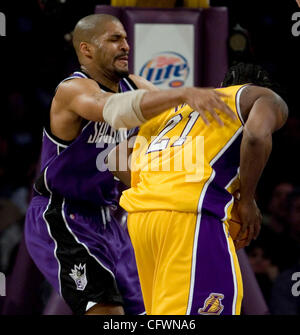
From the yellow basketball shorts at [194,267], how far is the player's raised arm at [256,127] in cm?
22

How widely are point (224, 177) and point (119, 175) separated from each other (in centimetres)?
60

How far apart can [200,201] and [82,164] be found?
1.10 m

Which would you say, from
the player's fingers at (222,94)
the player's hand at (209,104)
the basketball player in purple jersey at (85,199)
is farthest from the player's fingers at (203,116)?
the basketball player in purple jersey at (85,199)

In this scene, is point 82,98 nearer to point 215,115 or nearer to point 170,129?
point 170,129

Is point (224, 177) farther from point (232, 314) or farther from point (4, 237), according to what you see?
point (4, 237)

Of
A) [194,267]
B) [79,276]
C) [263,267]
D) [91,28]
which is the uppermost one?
[91,28]

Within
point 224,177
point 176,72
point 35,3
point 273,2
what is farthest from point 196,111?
point 35,3

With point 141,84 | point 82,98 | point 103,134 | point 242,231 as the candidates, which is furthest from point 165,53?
point 242,231

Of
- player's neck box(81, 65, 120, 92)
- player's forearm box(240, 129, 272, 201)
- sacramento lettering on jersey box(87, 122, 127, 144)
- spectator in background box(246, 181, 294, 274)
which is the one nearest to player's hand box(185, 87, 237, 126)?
player's forearm box(240, 129, 272, 201)

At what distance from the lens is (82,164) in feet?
11.9

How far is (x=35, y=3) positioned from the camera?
6809 millimetres

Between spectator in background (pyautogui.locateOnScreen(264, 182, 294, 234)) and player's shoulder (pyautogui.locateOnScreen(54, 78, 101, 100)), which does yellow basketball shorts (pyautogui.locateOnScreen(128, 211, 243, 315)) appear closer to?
player's shoulder (pyautogui.locateOnScreen(54, 78, 101, 100))

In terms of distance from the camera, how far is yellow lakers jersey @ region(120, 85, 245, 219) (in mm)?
2686

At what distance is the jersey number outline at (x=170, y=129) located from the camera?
2.77 metres
